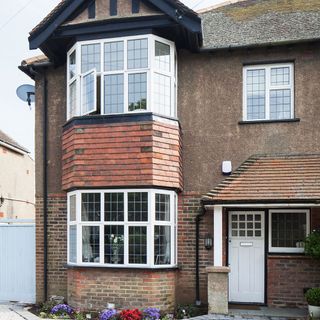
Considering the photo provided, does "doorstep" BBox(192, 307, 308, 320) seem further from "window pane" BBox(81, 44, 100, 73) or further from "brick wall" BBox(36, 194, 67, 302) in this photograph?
"window pane" BBox(81, 44, 100, 73)

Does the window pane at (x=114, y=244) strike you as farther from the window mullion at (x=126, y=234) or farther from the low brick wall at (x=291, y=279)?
the low brick wall at (x=291, y=279)

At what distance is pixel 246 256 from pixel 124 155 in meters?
3.47

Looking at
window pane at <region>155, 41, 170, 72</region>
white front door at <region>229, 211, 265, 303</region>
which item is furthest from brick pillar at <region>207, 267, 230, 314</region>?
window pane at <region>155, 41, 170, 72</region>

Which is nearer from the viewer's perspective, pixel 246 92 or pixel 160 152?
pixel 160 152

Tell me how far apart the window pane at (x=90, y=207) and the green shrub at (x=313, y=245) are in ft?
14.1

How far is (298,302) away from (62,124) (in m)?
6.60

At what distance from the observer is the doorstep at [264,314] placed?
8727 millimetres

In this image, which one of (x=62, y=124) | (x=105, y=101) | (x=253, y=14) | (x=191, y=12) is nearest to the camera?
(x=191, y=12)

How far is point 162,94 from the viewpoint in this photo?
996 cm

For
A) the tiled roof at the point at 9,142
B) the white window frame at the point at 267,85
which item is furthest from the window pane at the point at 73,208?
the tiled roof at the point at 9,142

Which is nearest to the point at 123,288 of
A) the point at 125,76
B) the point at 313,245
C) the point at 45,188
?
the point at 45,188

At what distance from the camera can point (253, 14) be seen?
11703 millimetres

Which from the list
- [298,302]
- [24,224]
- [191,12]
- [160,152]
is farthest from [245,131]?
[24,224]

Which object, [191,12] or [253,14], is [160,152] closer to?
[191,12]
